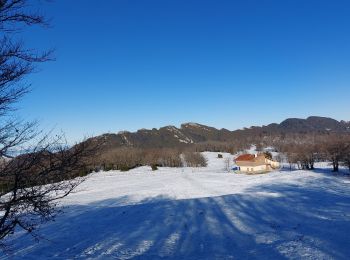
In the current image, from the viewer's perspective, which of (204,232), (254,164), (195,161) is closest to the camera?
(204,232)

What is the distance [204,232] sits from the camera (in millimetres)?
20359

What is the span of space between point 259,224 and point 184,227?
4455mm

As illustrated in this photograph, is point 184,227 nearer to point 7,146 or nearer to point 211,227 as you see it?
point 211,227

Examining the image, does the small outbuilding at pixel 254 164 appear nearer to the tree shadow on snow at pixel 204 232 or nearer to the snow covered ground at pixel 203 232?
the snow covered ground at pixel 203 232

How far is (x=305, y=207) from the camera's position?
26688mm

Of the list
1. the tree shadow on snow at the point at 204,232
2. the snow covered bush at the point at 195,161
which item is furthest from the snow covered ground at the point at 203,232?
the snow covered bush at the point at 195,161

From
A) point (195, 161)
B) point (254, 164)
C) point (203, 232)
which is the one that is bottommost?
point (203, 232)

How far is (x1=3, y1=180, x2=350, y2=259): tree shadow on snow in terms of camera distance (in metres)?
16.1

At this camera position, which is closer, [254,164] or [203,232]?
[203,232]

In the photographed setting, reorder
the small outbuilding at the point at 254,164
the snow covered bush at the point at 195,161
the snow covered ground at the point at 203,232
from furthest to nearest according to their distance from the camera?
the snow covered bush at the point at 195,161 → the small outbuilding at the point at 254,164 → the snow covered ground at the point at 203,232

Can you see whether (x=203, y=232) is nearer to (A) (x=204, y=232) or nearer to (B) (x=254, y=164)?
(A) (x=204, y=232)

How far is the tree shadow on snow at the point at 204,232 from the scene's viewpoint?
16.1 meters

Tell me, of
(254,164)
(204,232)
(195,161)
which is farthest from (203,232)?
(195,161)

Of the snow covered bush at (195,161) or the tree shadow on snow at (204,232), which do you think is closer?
the tree shadow on snow at (204,232)
